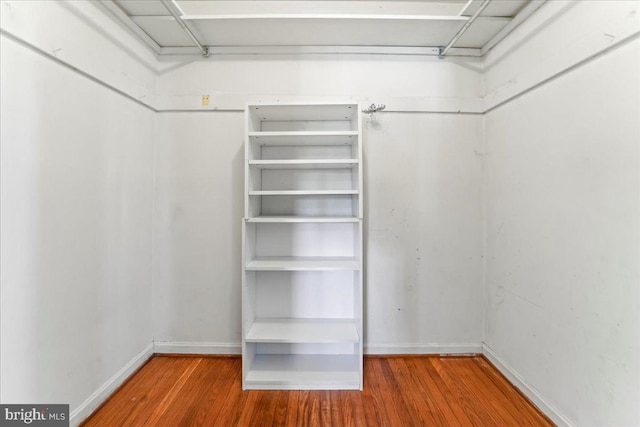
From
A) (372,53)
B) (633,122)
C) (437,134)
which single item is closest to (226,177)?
(372,53)

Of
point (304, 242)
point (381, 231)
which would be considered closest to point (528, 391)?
point (381, 231)

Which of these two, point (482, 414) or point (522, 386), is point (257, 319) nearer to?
point (482, 414)

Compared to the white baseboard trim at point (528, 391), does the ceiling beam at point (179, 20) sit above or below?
above

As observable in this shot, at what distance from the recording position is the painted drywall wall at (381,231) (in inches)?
83.7

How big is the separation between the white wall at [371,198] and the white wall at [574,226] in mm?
276

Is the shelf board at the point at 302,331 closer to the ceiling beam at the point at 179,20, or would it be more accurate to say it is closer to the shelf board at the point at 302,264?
the shelf board at the point at 302,264

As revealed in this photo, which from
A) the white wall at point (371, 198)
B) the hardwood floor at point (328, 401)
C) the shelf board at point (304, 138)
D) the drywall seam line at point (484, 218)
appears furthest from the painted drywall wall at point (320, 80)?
the hardwood floor at point (328, 401)

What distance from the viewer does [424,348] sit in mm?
2137

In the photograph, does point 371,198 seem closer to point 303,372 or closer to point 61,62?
point 303,372

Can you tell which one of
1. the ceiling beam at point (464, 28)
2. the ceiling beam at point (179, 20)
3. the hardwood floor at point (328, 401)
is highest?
the ceiling beam at point (179, 20)

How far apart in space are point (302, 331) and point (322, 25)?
208 cm

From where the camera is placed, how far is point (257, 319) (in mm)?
2072

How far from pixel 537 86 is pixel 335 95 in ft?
4.18

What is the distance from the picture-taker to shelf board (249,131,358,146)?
5.86 feet
